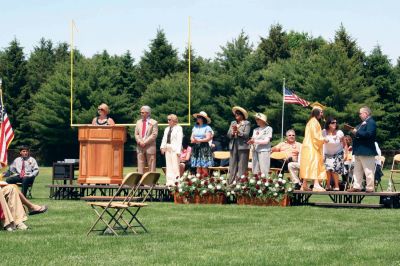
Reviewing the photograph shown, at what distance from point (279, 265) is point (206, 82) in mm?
58591

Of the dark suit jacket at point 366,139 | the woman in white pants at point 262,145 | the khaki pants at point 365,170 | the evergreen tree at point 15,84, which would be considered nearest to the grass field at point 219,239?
the khaki pants at point 365,170

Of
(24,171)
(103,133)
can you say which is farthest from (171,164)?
(24,171)

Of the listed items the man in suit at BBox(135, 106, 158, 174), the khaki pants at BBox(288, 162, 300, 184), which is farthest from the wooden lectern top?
the khaki pants at BBox(288, 162, 300, 184)

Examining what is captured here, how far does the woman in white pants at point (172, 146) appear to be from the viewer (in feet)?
73.4

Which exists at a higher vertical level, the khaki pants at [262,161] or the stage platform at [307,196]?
the khaki pants at [262,161]

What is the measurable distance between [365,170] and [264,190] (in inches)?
81.7

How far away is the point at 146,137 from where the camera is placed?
22156 millimetres

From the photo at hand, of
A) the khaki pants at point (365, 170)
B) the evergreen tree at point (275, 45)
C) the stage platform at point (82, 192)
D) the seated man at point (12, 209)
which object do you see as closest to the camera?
the seated man at point (12, 209)

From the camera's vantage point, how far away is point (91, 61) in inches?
2795

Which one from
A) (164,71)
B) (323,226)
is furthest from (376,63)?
(323,226)

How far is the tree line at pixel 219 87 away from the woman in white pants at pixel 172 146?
37.9 metres

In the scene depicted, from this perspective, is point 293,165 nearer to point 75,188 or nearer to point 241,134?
point 241,134

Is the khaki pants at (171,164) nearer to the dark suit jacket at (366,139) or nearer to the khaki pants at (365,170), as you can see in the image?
the khaki pants at (365,170)

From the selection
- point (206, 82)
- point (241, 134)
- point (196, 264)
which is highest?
point (206, 82)
